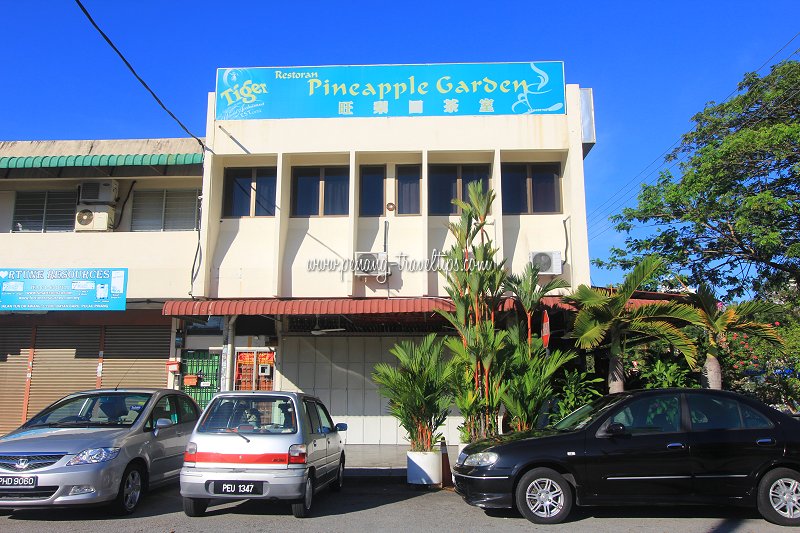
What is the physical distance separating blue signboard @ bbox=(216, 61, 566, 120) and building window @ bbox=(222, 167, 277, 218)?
1.31 metres

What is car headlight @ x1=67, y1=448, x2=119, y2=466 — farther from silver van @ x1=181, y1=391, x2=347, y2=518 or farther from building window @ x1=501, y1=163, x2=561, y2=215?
building window @ x1=501, y1=163, x2=561, y2=215

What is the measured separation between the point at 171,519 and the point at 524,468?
166 inches

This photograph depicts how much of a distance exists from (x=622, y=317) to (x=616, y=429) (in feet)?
13.2

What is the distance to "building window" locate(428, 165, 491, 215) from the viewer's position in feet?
47.4

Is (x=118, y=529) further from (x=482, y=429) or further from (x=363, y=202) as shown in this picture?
(x=363, y=202)

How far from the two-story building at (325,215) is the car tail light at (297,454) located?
6.08 metres

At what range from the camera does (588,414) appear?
26.5 ft

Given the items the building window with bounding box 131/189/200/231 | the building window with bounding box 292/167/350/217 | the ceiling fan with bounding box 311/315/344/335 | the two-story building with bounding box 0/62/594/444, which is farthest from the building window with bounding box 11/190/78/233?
the ceiling fan with bounding box 311/315/344/335

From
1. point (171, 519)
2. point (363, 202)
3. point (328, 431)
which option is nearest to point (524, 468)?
point (328, 431)

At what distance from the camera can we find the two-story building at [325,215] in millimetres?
13672

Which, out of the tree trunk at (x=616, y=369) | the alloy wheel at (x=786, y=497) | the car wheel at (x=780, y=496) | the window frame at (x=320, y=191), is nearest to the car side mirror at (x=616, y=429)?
the car wheel at (x=780, y=496)

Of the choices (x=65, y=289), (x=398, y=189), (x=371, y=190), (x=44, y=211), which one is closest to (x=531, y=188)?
(x=398, y=189)

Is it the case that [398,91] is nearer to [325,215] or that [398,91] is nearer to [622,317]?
[325,215]

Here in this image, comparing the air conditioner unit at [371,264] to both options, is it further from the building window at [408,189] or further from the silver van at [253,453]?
the silver van at [253,453]
